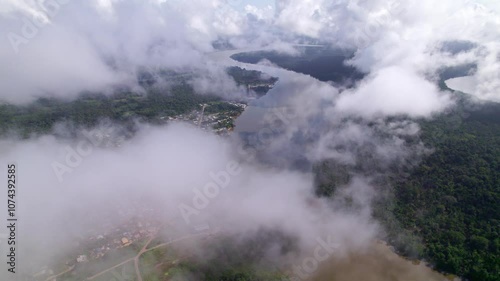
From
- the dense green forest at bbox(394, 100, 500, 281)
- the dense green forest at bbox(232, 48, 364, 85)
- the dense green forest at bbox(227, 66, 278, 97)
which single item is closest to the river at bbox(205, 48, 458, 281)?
the dense green forest at bbox(394, 100, 500, 281)

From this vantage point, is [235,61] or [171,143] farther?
[235,61]

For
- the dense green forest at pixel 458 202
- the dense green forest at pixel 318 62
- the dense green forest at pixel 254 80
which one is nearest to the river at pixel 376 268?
the dense green forest at pixel 458 202

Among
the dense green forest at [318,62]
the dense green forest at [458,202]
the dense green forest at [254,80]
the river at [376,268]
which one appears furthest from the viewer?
the dense green forest at [318,62]

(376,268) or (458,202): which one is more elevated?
(458,202)

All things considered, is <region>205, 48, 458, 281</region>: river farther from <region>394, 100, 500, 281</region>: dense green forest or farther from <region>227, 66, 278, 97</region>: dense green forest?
<region>227, 66, 278, 97</region>: dense green forest

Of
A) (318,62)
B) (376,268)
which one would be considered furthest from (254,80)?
Answer: (376,268)

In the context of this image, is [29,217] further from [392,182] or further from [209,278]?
[392,182]

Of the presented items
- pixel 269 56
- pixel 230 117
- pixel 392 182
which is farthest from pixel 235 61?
pixel 392 182

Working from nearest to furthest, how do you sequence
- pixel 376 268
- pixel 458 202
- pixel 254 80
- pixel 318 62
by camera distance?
pixel 376 268 → pixel 458 202 → pixel 254 80 → pixel 318 62

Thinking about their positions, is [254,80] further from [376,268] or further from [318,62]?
[376,268]

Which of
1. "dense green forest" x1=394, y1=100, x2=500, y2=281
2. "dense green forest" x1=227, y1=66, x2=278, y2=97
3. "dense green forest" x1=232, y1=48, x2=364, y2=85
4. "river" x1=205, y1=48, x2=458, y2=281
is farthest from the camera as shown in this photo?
"dense green forest" x1=232, y1=48, x2=364, y2=85

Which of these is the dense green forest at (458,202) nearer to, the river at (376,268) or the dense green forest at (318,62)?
the river at (376,268)
